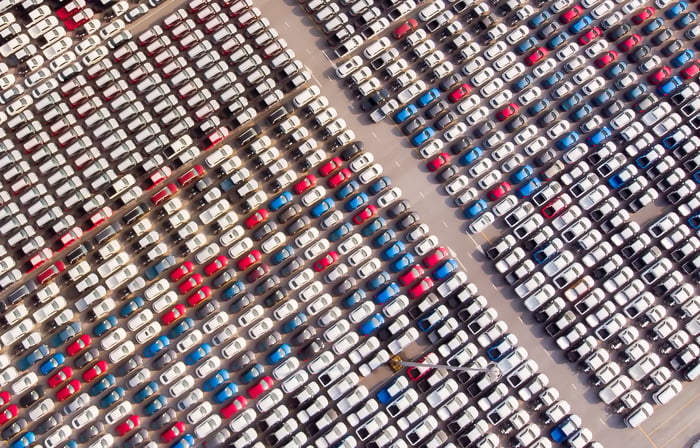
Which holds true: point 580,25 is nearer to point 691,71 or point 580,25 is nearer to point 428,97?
point 691,71

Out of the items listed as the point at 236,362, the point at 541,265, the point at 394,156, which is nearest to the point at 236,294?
the point at 236,362

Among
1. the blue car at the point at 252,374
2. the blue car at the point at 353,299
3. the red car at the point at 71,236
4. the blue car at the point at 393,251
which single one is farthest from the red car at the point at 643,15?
the red car at the point at 71,236

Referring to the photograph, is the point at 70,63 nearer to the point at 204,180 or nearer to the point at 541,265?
the point at 204,180

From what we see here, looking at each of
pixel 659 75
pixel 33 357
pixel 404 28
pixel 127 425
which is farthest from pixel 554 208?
pixel 33 357

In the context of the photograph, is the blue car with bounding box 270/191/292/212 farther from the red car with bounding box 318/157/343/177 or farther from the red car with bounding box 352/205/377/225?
the red car with bounding box 352/205/377/225

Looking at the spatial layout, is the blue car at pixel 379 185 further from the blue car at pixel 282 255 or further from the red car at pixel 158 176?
the red car at pixel 158 176

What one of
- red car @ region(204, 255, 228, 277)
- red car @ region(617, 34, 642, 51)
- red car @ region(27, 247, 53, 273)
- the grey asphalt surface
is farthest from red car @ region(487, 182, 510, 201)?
red car @ region(27, 247, 53, 273)
